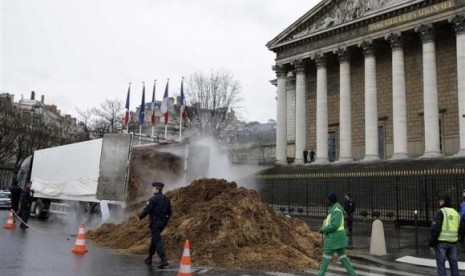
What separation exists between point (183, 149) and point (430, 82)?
1915 centimetres

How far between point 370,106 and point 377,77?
189 inches

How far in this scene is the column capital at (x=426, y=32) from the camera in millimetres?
31156

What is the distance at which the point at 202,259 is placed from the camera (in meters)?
11.4

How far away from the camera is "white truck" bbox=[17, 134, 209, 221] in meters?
18.7

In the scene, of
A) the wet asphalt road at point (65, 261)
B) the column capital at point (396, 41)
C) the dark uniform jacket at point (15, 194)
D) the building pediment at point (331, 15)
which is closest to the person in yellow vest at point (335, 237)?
the wet asphalt road at point (65, 261)

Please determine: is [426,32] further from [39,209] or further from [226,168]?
[39,209]

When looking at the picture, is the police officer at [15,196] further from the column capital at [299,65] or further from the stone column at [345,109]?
the column capital at [299,65]

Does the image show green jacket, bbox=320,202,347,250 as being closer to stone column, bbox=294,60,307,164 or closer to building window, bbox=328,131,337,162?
stone column, bbox=294,60,307,164

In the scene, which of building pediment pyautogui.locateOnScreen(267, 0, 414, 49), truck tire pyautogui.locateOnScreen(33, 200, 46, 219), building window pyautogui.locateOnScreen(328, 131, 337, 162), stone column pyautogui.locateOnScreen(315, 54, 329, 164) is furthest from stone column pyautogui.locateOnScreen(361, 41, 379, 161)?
truck tire pyautogui.locateOnScreen(33, 200, 46, 219)

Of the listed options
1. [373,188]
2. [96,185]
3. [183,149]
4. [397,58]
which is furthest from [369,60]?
[96,185]

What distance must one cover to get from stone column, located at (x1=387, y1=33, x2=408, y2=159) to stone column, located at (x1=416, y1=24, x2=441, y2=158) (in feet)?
5.29

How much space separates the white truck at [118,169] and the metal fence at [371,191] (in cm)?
959

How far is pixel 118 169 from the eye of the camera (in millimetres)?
18750

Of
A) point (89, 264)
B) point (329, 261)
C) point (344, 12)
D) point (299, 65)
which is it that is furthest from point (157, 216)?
point (299, 65)
